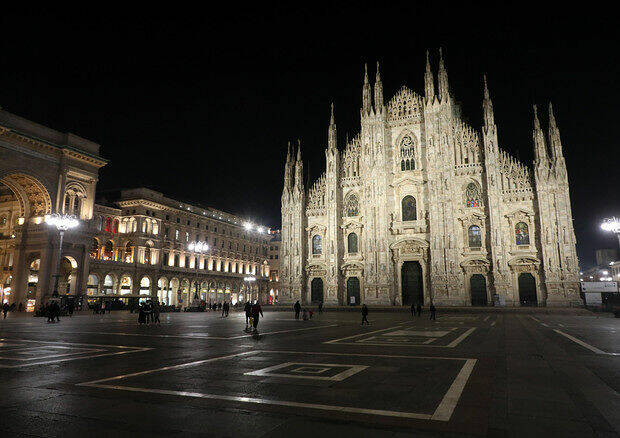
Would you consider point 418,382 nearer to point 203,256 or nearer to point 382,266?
point 382,266

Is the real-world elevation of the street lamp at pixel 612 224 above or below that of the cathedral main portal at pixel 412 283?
above

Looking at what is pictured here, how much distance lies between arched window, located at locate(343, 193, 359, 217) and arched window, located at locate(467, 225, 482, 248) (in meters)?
13.1

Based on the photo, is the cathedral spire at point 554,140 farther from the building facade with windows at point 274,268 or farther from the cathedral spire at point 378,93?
the building facade with windows at point 274,268

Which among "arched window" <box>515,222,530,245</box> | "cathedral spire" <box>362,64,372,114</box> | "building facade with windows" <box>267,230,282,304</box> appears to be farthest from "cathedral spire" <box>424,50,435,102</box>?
"building facade with windows" <box>267,230,282,304</box>

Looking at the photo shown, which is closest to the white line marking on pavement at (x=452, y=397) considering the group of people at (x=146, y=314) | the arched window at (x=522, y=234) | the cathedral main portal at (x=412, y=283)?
the group of people at (x=146, y=314)

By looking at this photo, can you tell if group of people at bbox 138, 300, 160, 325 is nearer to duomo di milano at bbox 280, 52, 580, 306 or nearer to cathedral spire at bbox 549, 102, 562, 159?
duomo di milano at bbox 280, 52, 580, 306

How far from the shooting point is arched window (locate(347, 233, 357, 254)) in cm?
5038

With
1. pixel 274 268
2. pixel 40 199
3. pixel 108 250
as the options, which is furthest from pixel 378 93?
pixel 274 268

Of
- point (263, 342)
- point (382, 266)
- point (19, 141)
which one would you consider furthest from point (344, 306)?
point (19, 141)

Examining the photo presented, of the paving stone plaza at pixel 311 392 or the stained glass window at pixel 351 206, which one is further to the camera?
the stained glass window at pixel 351 206

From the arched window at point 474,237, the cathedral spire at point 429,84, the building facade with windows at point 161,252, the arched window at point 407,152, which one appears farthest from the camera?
the building facade with windows at point 161,252

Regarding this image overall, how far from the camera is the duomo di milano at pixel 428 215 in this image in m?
42.2

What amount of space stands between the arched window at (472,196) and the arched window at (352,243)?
13439 millimetres

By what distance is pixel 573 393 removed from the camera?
6359 mm
